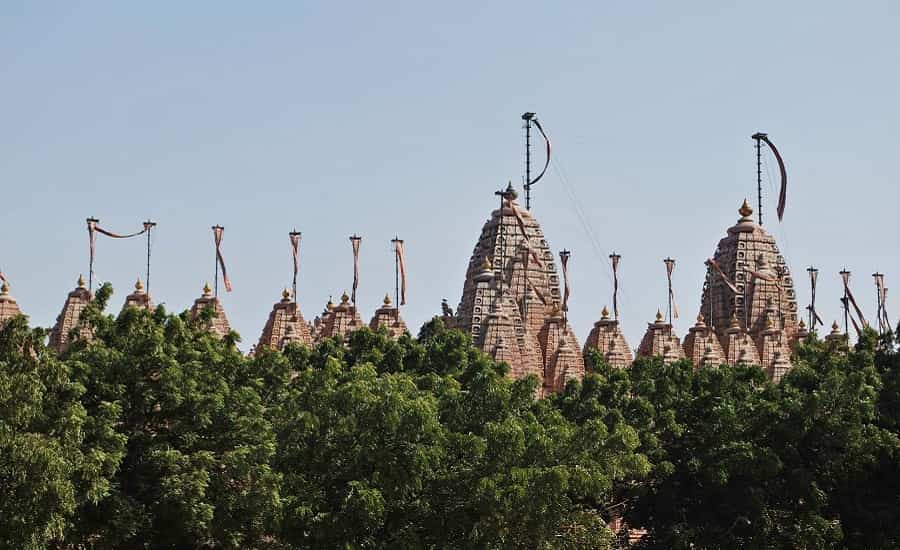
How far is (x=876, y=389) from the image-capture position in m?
47.6

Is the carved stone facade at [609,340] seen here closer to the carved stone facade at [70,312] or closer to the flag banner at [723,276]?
the flag banner at [723,276]

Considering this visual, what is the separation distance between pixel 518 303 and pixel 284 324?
34.4 feet

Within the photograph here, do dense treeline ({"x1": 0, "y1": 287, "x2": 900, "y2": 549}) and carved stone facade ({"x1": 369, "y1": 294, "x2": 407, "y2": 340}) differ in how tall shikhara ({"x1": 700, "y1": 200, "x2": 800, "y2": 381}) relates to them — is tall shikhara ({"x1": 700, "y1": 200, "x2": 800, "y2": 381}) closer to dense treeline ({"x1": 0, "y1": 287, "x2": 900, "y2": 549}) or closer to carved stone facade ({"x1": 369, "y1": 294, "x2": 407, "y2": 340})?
carved stone facade ({"x1": 369, "y1": 294, "x2": 407, "y2": 340})

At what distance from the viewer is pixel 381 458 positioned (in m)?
39.2

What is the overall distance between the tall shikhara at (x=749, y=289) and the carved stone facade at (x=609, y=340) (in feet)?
19.7

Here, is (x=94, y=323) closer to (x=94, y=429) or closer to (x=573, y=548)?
(x=94, y=429)

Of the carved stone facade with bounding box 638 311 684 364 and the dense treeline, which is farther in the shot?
the carved stone facade with bounding box 638 311 684 364

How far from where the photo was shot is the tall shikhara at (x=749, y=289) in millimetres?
87312

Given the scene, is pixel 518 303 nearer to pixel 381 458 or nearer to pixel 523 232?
pixel 523 232

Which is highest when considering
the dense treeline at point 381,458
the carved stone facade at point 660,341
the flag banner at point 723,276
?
the flag banner at point 723,276

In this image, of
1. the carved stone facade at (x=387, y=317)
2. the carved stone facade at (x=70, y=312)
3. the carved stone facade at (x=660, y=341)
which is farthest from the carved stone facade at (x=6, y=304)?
the carved stone facade at (x=660, y=341)

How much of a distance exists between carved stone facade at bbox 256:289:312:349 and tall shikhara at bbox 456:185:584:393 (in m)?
7.52

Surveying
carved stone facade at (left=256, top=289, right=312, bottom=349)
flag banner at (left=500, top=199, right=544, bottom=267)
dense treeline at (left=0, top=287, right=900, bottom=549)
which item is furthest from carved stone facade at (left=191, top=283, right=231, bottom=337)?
dense treeline at (left=0, top=287, right=900, bottom=549)

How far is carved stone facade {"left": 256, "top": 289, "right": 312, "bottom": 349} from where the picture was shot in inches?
3201
